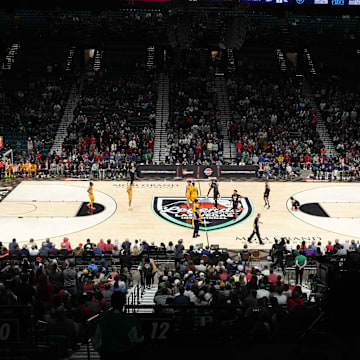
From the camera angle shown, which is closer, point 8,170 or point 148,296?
point 148,296

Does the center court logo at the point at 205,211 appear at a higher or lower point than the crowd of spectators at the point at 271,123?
lower

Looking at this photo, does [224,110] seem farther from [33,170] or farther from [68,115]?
[33,170]

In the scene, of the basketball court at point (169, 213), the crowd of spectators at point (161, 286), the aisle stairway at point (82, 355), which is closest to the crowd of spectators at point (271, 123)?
the basketball court at point (169, 213)

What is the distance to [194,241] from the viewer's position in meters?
23.7

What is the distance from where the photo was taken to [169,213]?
27.7 m

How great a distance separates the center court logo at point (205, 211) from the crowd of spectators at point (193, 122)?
7.36 m

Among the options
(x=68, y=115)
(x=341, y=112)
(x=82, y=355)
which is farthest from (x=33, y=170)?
(x=82, y=355)

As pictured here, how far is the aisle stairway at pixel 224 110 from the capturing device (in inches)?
1566

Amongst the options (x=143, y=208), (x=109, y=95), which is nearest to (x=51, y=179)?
(x=143, y=208)

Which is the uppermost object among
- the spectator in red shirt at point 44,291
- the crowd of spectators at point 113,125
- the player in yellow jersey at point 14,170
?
the crowd of spectators at point 113,125

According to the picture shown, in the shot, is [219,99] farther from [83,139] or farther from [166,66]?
[83,139]

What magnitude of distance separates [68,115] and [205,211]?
20096 mm

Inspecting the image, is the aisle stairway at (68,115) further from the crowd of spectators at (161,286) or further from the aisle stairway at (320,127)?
the crowd of spectators at (161,286)

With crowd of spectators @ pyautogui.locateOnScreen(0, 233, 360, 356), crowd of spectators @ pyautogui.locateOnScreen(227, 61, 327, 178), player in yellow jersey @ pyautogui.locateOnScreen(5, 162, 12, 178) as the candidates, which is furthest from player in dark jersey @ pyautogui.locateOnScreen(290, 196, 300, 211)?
player in yellow jersey @ pyautogui.locateOnScreen(5, 162, 12, 178)
